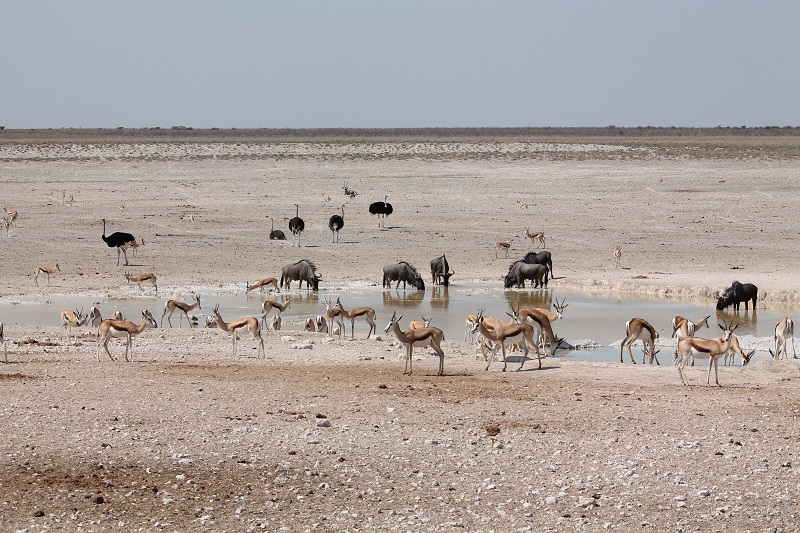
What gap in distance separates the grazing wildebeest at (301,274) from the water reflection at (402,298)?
1.80 metres

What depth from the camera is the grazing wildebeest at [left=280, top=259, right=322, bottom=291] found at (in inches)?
1050

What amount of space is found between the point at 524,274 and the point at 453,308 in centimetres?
388

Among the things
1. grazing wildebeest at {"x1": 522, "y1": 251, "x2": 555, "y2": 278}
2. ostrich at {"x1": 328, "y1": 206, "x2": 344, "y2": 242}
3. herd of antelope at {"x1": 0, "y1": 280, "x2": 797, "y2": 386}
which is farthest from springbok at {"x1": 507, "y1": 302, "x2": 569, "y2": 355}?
ostrich at {"x1": 328, "y1": 206, "x2": 344, "y2": 242}

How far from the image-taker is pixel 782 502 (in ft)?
30.0

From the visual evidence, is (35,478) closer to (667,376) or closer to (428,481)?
(428,481)

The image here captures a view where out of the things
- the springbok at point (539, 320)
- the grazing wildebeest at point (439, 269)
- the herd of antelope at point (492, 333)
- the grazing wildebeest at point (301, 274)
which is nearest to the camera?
the herd of antelope at point (492, 333)

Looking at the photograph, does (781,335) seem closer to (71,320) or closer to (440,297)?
(440,297)

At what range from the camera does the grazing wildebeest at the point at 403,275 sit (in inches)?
1062

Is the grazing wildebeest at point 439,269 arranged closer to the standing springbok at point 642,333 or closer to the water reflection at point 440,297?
the water reflection at point 440,297

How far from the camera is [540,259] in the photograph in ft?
94.3

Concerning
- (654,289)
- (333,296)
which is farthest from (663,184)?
(333,296)

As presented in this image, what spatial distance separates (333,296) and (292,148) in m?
64.8

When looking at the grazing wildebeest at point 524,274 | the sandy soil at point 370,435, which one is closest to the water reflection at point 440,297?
the grazing wildebeest at point 524,274

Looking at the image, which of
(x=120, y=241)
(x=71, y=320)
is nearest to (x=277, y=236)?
(x=120, y=241)
